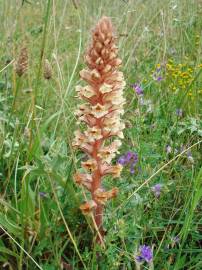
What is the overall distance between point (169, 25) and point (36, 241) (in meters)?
2.13

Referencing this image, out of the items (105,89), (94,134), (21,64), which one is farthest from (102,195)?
(21,64)

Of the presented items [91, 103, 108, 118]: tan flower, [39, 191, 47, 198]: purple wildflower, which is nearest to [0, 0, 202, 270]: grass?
[39, 191, 47, 198]: purple wildflower

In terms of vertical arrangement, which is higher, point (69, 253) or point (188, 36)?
point (188, 36)

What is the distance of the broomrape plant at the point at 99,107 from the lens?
4.07 ft

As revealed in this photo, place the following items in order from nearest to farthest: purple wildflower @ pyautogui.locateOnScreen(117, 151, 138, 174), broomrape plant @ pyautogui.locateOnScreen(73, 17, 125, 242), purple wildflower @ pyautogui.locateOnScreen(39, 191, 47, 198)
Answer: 1. broomrape plant @ pyautogui.locateOnScreen(73, 17, 125, 242)
2. purple wildflower @ pyautogui.locateOnScreen(39, 191, 47, 198)
3. purple wildflower @ pyautogui.locateOnScreen(117, 151, 138, 174)

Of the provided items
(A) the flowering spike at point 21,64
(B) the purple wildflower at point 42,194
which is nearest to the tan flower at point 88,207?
(B) the purple wildflower at point 42,194

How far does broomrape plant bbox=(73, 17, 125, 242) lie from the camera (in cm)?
124

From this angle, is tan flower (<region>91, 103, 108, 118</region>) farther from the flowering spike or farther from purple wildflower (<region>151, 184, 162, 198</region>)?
purple wildflower (<region>151, 184, 162, 198</region>)

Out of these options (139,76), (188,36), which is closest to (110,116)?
(139,76)

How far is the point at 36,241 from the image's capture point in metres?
1.49

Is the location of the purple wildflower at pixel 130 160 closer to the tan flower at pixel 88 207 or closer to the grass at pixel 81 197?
the grass at pixel 81 197

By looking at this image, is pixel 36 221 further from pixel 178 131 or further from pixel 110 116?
pixel 178 131

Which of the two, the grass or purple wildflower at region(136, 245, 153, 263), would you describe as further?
the grass

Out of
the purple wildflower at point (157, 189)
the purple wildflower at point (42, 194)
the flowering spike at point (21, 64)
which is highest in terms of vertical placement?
the flowering spike at point (21, 64)
